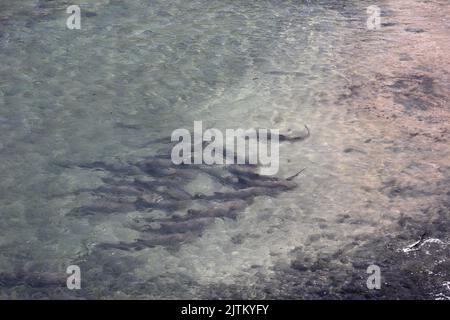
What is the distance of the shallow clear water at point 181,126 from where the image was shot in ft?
5.55

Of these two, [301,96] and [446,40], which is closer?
[301,96]

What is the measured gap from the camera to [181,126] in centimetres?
224

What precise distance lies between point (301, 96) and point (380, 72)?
14.1 inches

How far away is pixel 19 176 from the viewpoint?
2.01 m

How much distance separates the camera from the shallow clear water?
66.6 inches

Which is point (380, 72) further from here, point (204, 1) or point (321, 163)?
point (204, 1)

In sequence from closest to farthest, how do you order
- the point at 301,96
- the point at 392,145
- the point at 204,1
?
1. the point at 392,145
2. the point at 301,96
3. the point at 204,1

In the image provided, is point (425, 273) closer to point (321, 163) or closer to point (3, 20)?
point (321, 163)

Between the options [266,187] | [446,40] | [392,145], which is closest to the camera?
[266,187]

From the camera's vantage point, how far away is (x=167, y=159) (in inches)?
82.8
